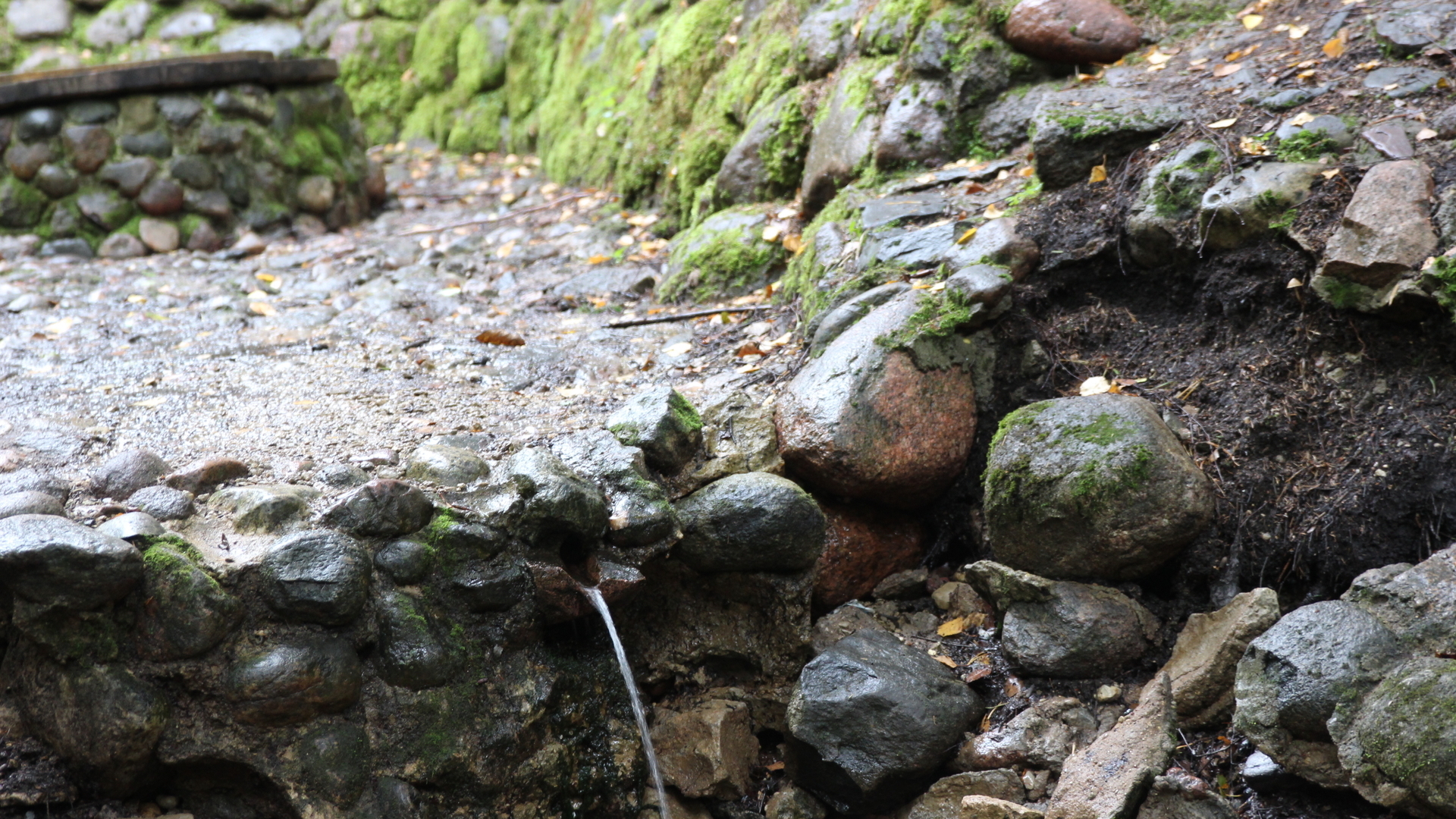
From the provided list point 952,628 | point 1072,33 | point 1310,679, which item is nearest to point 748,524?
point 952,628

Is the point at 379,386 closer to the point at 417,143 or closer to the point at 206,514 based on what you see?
the point at 206,514

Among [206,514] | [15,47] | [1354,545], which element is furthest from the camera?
[15,47]

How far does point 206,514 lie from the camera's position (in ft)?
9.20

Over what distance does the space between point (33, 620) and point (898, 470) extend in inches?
92.9

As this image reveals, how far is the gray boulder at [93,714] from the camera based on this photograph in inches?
96.6

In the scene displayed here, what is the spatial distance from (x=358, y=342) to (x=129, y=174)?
2.74m

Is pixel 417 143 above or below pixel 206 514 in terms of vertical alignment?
below

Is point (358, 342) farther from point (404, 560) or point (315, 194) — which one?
point (315, 194)

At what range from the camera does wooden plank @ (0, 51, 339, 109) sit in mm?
6066

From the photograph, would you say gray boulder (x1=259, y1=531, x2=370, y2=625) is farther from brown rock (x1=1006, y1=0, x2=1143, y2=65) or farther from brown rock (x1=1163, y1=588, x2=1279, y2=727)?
brown rock (x1=1006, y1=0, x2=1143, y2=65)

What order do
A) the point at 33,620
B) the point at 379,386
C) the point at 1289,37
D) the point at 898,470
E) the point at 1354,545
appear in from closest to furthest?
the point at 33,620, the point at 1354,545, the point at 898,470, the point at 379,386, the point at 1289,37

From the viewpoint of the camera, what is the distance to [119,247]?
20.4ft

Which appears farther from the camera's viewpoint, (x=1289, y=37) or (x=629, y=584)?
(x=1289, y=37)

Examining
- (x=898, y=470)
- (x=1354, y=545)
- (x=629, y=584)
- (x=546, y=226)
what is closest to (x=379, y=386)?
(x=629, y=584)
